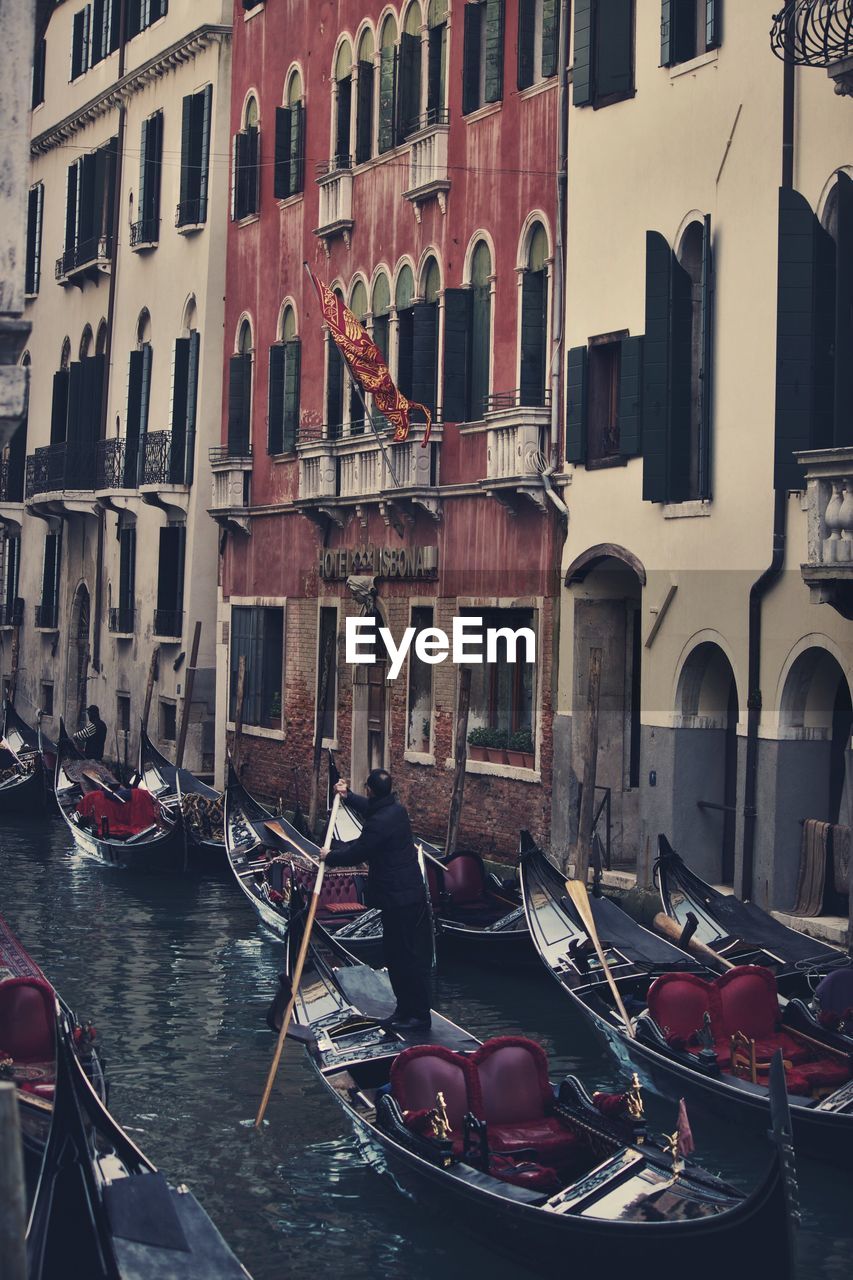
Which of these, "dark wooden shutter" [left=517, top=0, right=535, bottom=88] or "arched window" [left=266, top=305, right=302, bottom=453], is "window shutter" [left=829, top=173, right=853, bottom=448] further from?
"arched window" [left=266, top=305, right=302, bottom=453]

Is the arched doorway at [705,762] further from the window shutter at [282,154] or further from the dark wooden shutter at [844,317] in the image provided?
the window shutter at [282,154]

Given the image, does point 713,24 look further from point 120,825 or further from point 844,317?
point 120,825

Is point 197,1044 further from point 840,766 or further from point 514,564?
point 514,564

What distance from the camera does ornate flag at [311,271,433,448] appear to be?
747 inches

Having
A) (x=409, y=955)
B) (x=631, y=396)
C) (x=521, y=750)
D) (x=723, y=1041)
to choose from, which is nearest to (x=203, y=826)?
(x=521, y=750)

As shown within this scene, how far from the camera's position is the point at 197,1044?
41.2 ft

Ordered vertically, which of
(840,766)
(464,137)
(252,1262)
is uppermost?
(464,137)

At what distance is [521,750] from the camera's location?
18.0 m

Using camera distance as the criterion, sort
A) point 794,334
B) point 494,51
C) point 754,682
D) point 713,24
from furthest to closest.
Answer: point 494,51
point 713,24
point 754,682
point 794,334

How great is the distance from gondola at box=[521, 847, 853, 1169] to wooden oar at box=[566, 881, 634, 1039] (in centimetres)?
7

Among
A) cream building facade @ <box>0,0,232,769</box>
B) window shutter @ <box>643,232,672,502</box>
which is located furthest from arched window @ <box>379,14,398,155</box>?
window shutter @ <box>643,232,672,502</box>

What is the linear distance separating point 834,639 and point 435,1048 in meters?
5.30

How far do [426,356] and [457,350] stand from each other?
0.57 meters

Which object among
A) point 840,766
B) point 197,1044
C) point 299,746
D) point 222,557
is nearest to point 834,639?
point 840,766
